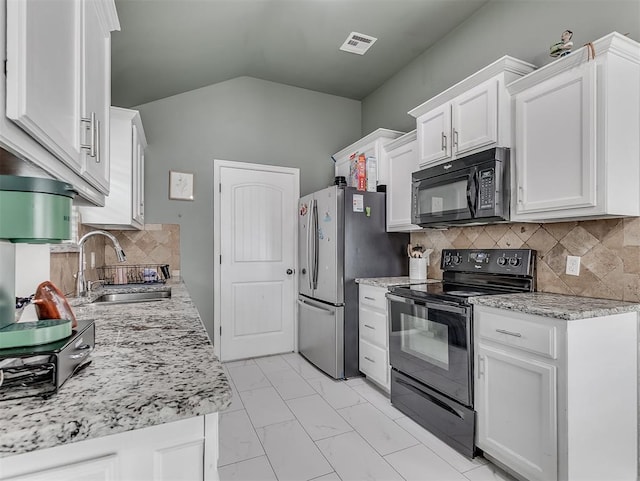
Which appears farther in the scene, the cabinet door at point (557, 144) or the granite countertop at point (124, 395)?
the cabinet door at point (557, 144)

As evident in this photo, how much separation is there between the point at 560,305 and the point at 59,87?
2.09 metres

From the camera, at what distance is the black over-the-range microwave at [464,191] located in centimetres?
210

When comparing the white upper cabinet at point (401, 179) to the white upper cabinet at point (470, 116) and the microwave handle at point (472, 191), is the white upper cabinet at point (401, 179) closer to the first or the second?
the white upper cabinet at point (470, 116)

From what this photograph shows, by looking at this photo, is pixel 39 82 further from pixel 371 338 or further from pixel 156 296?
pixel 371 338

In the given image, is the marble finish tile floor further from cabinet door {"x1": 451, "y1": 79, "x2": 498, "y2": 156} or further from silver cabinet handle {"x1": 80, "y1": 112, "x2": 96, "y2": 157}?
cabinet door {"x1": 451, "y1": 79, "x2": 498, "y2": 156}

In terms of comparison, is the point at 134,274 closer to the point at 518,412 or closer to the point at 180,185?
the point at 180,185

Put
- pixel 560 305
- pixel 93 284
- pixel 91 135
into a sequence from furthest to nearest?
pixel 93 284 < pixel 560 305 < pixel 91 135

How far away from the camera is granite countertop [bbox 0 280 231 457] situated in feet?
2.06

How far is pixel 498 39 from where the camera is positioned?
103 inches

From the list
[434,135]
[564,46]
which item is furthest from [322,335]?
[564,46]

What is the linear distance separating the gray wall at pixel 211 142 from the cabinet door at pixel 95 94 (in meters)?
2.19

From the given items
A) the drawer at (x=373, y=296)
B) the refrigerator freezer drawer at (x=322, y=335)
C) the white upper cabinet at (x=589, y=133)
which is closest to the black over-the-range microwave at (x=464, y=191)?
the white upper cabinet at (x=589, y=133)

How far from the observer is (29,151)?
0.74m

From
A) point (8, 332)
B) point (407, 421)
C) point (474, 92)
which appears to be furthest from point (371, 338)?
point (8, 332)
